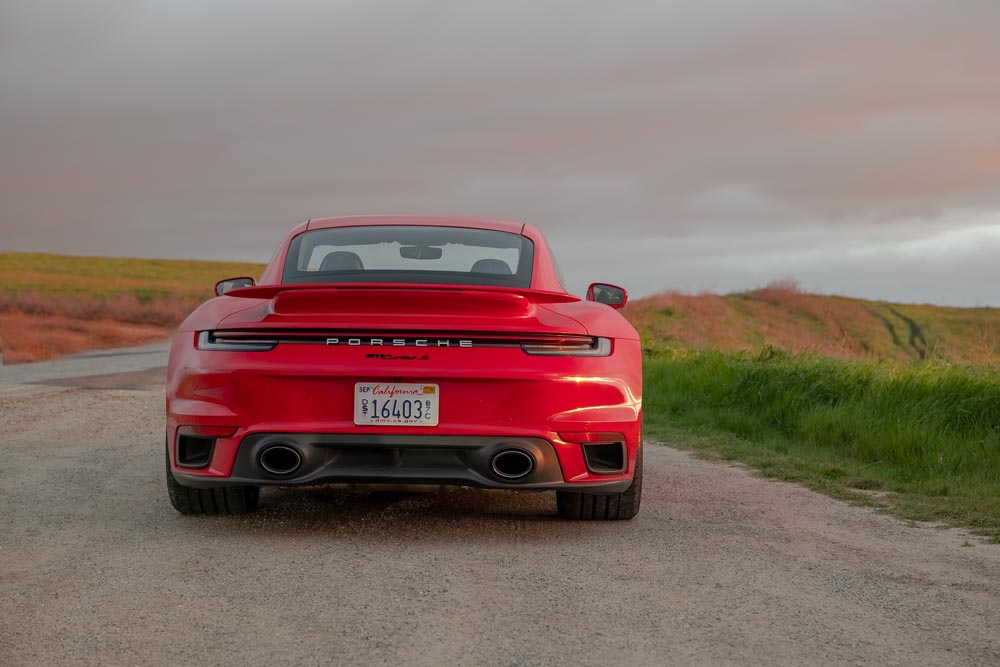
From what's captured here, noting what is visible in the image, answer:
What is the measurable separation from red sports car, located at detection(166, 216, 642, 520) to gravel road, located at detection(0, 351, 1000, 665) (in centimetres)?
37

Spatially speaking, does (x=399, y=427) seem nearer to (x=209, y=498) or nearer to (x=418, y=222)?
(x=209, y=498)

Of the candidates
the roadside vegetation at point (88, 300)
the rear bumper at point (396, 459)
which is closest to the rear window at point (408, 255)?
the rear bumper at point (396, 459)

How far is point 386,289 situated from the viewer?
4652mm

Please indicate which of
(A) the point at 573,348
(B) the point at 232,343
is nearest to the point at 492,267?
(A) the point at 573,348

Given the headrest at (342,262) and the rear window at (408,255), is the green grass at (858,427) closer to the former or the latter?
the rear window at (408,255)

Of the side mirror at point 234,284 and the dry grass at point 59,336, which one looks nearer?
the side mirror at point 234,284

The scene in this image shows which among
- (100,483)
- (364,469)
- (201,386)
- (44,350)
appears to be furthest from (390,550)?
(44,350)

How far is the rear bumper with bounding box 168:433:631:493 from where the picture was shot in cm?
459

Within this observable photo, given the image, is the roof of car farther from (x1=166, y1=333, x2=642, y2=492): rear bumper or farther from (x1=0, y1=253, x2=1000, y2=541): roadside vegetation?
(x1=0, y1=253, x2=1000, y2=541): roadside vegetation

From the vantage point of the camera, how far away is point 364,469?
4.63m

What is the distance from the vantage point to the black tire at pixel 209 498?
5172 mm

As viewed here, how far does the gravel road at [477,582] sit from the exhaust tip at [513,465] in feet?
1.11

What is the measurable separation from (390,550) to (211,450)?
3.03ft

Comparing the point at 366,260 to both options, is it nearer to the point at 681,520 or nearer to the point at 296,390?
the point at 296,390
